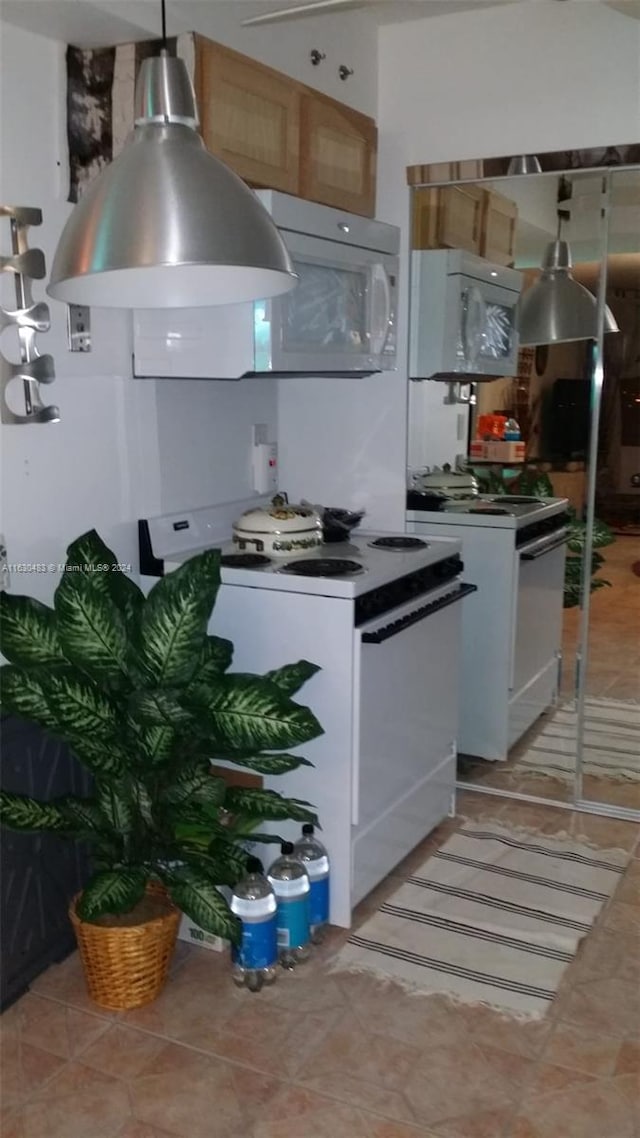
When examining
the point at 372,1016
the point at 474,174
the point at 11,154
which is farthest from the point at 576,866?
the point at 11,154

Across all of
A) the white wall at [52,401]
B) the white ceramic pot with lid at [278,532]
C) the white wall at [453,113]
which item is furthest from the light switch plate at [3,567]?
the white wall at [453,113]

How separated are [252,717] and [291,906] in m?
0.62

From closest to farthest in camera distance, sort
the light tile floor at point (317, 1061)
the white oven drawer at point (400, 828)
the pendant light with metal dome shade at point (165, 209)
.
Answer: the pendant light with metal dome shade at point (165, 209) → the light tile floor at point (317, 1061) → the white oven drawer at point (400, 828)

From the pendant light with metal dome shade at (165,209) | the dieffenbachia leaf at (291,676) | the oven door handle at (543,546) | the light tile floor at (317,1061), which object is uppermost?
the pendant light with metal dome shade at (165,209)

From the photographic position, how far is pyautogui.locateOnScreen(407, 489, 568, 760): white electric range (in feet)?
11.1

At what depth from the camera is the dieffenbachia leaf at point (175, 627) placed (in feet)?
6.75

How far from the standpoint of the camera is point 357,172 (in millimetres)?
3047

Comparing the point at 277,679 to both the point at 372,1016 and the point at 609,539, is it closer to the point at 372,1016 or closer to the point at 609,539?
the point at 372,1016

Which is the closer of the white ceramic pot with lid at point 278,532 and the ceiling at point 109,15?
the ceiling at point 109,15

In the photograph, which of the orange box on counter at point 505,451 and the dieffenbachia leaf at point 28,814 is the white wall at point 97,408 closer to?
the dieffenbachia leaf at point 28,814

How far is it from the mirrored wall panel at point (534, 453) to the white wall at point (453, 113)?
8 centimetres

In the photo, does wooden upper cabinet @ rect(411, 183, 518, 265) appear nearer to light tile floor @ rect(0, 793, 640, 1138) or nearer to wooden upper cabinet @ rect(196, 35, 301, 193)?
wooden upper cabinet @ rect(196, 35, 301, 193)

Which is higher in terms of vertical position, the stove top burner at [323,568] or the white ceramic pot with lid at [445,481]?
the white ceramic pot with lid at [445,481]

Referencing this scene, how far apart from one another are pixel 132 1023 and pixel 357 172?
2.49m
